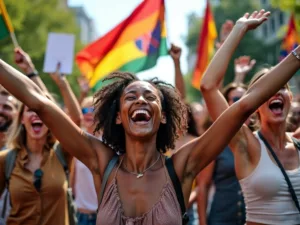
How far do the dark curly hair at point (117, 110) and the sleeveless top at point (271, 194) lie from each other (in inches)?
25.7

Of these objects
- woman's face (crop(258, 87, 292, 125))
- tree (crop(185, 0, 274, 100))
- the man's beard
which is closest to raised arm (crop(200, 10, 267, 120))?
woman's face (crop(258, 87, 292, 125))

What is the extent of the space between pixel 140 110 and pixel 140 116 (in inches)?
1.3

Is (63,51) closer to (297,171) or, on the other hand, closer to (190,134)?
(190,134)

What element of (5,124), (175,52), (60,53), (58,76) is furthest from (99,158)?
(60,53)

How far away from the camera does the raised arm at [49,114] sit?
11.6 ft

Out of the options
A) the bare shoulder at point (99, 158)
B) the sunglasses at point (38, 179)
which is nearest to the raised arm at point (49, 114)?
the bare shoulder at point (99, 158)

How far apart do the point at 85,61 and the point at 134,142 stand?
4.43 meters

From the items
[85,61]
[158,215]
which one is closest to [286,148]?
[158,215]

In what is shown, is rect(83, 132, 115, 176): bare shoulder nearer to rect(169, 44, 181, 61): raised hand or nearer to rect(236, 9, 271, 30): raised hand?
rect(236, 9, 271, 30): raised hand

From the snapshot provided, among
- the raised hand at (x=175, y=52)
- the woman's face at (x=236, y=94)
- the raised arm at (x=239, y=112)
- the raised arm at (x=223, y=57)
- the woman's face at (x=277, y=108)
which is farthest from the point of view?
the woman's face at (x=236, y=94)

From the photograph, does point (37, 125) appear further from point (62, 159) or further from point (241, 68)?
point (241, 68)

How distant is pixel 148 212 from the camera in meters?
3.40

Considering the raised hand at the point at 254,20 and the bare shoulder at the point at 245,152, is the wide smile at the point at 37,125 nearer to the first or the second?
the bare shoulder at the point at 245,152

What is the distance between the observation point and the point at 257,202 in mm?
4230
